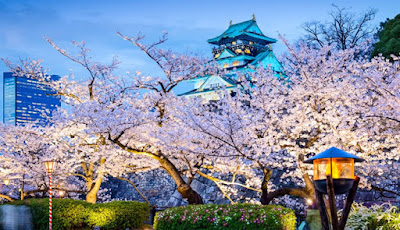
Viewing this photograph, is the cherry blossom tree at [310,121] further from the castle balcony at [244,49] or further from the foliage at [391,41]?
the castle balcony at [244,49]

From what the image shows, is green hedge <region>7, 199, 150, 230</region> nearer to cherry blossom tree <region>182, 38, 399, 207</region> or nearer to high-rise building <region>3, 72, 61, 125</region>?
cherry blossom tree <region>182, 38, 399, 207</region>

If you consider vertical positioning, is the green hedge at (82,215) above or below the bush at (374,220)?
below

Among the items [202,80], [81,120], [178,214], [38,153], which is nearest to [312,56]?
[178,214]

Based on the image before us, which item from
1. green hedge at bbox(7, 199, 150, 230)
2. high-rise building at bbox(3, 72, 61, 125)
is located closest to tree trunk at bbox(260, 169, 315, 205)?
green hedge at bbox(7, 199, 150, 230)

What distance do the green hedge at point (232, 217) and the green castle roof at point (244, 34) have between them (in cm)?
3617

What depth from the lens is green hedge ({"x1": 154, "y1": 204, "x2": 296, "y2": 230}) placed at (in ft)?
37.6

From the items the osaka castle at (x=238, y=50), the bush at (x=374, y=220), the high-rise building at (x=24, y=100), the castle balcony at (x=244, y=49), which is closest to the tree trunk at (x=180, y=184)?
the bush at (x=374, y=220)

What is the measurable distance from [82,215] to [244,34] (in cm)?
3383

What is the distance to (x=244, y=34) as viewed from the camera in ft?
154

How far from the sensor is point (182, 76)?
16.6 m

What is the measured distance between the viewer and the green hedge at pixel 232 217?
11453 millimetres

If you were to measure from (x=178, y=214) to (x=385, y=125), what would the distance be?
20.7 ft

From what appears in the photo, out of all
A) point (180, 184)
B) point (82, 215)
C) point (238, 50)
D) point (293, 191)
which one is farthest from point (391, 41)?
point (238, 50)

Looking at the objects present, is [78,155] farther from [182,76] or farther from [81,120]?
[182,76]
